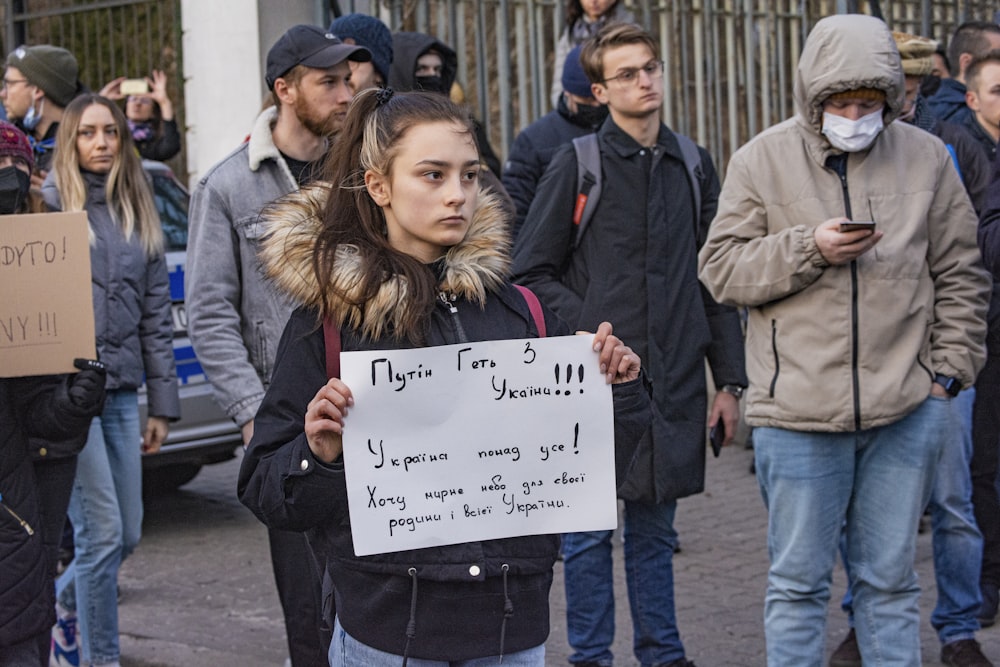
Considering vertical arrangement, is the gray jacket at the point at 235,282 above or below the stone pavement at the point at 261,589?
above

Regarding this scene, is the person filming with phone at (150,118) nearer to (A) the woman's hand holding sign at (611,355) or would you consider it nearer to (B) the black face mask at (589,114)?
(B) the black face mask at (589,114)

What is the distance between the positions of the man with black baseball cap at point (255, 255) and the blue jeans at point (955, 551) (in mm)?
2045

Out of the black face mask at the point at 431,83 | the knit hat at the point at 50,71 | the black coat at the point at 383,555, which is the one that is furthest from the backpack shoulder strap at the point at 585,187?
the knit hat at the point at 50,71

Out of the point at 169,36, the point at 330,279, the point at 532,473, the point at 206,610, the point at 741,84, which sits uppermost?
the point at 169,36

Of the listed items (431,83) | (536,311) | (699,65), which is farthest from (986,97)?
(699,65)

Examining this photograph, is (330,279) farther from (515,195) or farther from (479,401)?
(515,195)

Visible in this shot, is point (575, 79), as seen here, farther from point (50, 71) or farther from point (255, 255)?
point (50, 71)

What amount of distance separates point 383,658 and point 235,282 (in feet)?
5.88

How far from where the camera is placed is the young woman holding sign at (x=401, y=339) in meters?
2.95

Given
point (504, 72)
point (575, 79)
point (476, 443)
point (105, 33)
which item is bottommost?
point (476, 443)

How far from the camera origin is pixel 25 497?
13.4 feet

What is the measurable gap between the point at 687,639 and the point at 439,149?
3.26m

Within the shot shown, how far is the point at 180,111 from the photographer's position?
11945 mm

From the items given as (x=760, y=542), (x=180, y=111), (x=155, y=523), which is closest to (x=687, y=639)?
(x=760, y=542)
